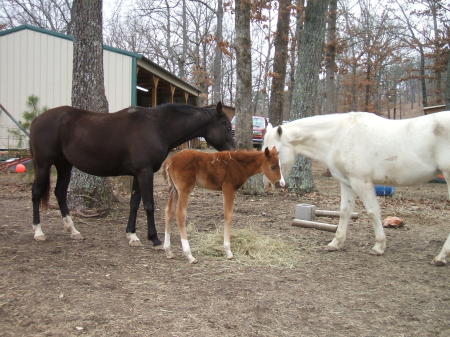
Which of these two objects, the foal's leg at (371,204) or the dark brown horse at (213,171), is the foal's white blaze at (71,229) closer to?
the dark brown horse at (213,171)

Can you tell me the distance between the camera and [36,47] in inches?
584

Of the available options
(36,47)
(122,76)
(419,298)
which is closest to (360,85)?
(122,76)

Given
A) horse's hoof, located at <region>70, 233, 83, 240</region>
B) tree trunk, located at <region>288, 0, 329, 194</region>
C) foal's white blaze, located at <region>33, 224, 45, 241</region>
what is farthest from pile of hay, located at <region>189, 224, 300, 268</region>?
tree trunk, located at <region>288, 0, 329, 194</region>

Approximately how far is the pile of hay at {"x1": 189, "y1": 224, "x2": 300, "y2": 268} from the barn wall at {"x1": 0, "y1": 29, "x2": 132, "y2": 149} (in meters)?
11.2

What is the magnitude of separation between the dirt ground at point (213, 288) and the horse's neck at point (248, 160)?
1.12 metres

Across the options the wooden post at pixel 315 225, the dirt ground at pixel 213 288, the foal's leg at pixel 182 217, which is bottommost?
the dirt ground at pixel 213 288

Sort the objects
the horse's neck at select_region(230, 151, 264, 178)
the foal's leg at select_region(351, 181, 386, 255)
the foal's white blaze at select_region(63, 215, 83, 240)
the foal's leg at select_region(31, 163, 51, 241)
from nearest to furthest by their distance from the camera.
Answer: the horse's neck at select_region(230, 151, 264, 178), the foal's leg at select_region(351, 181, 386, 255), the foal's leg at select_region(31, 163, 51, 241), the foal's white blaze at select_region(63, 215, 83, 240)

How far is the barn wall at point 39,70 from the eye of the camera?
1481 centimetres

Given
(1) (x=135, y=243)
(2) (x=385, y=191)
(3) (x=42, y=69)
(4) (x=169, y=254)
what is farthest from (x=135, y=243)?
(3) (x=42, y=69)

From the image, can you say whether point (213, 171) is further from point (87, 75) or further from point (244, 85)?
point (244, 85)

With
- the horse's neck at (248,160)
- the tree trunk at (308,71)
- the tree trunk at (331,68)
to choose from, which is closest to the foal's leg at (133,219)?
the horse's neck at (248,160)

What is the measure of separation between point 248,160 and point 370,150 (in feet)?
5.16

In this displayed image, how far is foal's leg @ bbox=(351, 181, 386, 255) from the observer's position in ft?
16.4

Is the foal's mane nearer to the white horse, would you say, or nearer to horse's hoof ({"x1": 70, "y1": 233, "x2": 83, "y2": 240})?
the white horse
